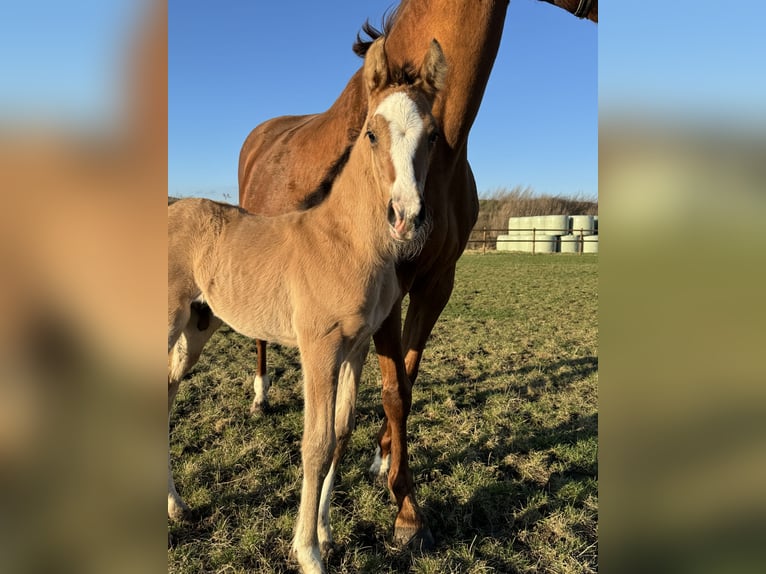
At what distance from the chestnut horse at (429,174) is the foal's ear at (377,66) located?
31 cm

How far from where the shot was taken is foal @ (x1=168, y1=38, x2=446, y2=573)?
6.00ft

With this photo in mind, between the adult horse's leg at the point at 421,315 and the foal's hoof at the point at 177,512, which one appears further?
the adult horse's leg at the point at 421,315

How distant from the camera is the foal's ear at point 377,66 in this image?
1.90m

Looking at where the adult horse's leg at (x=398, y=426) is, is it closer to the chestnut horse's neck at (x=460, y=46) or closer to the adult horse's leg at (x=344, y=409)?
the adult horse's leg at (x=344, y=409)

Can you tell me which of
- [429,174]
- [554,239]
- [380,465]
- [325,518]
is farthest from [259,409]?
[554,239]

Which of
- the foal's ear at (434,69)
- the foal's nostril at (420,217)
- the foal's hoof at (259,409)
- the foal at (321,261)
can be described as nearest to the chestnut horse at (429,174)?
the foal's ear at (434,69)

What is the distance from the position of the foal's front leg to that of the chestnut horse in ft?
1.66

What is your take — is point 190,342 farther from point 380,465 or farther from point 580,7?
point 580,7

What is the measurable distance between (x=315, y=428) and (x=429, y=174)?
1.27 meters
